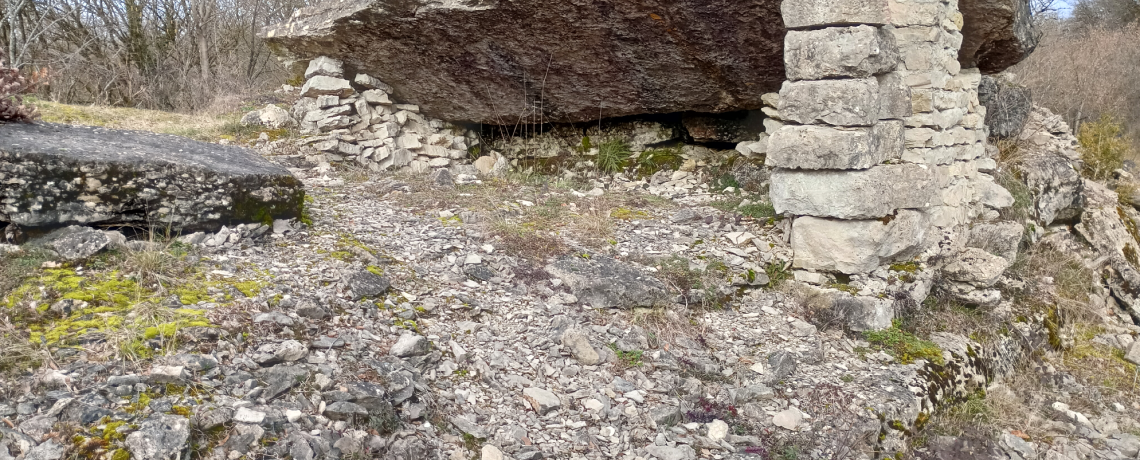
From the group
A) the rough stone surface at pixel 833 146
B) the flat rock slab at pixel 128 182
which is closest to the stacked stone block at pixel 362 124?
the flat rock slab at pixel 128 182

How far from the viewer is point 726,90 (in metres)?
6.02

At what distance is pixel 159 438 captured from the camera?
2.19m

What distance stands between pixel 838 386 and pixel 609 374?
128 centimetres

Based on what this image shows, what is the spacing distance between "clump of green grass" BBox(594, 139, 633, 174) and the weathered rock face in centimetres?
313

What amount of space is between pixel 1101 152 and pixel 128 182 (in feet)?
30.5

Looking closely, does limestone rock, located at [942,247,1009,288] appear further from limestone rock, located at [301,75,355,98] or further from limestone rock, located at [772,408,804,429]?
limestone rock, located at [301,75,355,98]

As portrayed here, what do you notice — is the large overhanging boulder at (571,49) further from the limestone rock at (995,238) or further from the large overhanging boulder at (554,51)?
the limestone rock at (995,238)

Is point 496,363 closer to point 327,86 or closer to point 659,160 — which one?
point 659,160

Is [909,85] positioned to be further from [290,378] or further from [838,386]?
[290,378]

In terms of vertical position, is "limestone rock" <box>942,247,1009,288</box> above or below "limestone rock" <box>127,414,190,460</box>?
below

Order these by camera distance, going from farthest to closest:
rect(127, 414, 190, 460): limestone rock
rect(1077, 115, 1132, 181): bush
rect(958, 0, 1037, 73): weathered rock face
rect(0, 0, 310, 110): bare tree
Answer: rect(0, 0, 310, 110): bare tree < rect(1077, 115, 1132, 181): bush < rect(958, 0, 1037, 73): weathered rock face < rect(127, 414, 190, 460): limestone rock

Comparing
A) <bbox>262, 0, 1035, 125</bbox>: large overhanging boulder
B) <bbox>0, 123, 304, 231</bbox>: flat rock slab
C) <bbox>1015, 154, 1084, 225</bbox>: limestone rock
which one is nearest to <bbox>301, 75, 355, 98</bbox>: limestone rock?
<bbox>262, 0, 1035, 125</bbox>: large overhanging boulder

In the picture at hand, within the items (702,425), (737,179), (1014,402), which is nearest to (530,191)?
(737,179)

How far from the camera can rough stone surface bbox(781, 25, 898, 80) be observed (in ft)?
12.8
